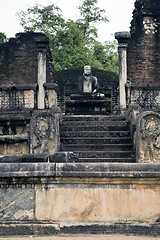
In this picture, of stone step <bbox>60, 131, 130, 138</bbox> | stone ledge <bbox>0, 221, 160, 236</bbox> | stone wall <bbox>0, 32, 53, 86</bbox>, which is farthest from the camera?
stone wall <bbox>0, 32, 53, 86</bbox>

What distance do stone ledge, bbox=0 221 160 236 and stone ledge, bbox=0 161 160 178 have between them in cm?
55

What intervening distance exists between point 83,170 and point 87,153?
10.8 feet

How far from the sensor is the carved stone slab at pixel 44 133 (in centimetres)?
688

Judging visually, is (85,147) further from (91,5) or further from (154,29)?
(91,5)

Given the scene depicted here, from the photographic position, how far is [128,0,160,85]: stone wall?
48.4ft

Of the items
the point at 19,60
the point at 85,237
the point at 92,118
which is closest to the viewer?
the point at 85,237

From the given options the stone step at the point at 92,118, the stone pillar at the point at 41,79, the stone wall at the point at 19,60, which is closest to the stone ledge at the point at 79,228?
the stone step at the point at 92,118

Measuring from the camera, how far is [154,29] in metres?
14.9

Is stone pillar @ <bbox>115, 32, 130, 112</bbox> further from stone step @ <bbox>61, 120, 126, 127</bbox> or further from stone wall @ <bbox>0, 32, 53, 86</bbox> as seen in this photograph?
stone wall @ <bbox>0, 32, 53, 86</bbox>

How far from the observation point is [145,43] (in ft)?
49.1

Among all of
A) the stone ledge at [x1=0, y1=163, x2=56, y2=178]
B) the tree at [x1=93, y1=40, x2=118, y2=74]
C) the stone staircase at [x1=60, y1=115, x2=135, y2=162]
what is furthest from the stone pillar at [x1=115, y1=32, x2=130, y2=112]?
the tree at [x1=93, y1=40, x2=118, y2=74]

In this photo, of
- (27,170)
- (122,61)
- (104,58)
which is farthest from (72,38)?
(27,170)

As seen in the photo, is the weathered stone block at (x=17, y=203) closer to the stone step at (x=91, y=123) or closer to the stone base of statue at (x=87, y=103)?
the stone step at (x=91, y=123)

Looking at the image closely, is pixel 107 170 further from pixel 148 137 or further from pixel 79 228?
pixel 148 137
